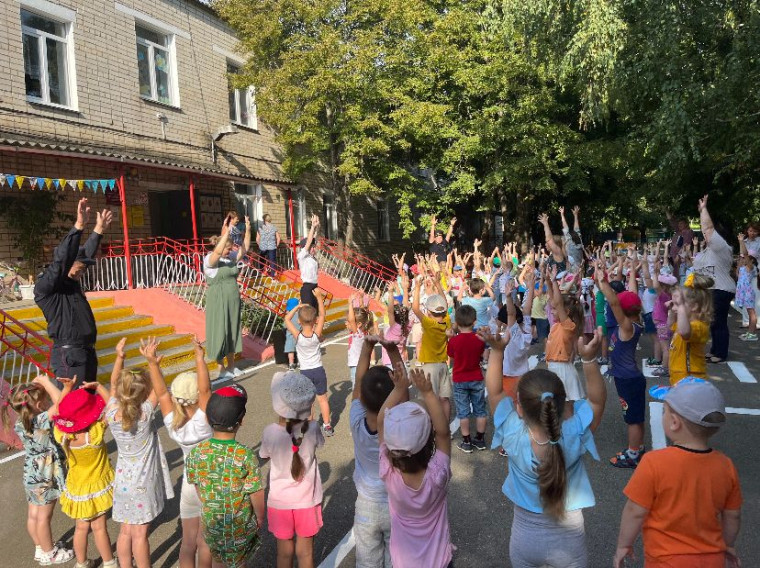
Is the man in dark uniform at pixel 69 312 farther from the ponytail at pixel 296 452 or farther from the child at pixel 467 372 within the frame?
the child at pixel 467 372

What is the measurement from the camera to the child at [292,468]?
296 centimetres

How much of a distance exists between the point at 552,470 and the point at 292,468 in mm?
1387

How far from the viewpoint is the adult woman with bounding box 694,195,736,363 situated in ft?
25.4

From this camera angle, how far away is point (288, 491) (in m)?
3.07

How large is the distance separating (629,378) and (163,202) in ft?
41.6

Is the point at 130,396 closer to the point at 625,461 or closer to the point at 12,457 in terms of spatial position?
the point at 12,457

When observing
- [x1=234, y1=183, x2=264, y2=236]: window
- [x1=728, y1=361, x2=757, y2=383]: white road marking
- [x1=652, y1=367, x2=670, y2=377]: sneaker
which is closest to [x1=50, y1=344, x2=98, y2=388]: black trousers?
[x1=652, y1=367, x2=670, y2=377]: sneaker

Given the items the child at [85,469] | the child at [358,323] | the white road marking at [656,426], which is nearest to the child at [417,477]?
the child at [85,469]

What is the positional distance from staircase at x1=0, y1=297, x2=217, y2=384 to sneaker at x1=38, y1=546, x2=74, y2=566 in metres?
4.34

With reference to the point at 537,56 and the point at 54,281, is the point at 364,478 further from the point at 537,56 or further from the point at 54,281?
the point at 537,56

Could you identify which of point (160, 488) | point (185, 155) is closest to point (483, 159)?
point (185, 155)

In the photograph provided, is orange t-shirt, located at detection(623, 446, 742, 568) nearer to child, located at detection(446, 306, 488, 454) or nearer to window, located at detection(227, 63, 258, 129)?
child, located at detection(446, 306, 488, 454)

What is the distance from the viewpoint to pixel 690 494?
229 cm

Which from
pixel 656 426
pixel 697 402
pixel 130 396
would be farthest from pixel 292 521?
pixel 656 426
